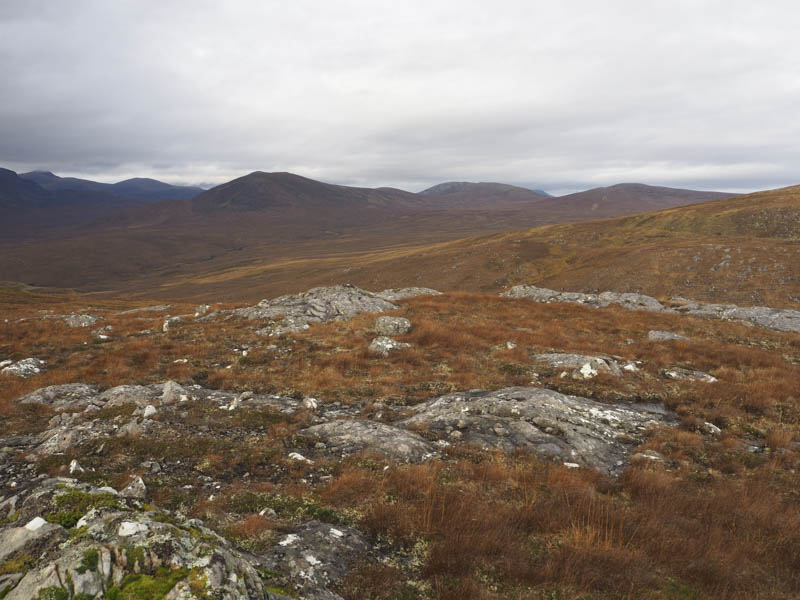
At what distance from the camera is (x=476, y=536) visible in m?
5.98

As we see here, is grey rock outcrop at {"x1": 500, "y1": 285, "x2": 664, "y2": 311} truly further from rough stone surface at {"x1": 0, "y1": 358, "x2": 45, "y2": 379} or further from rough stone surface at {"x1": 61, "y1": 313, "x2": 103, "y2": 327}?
rough stone surface at {"x1": 61, "y1": 313, "x2": 103, "y2": 327}

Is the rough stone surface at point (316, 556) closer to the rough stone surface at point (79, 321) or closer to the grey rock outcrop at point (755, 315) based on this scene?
the rough stone surface at point (79, 321)

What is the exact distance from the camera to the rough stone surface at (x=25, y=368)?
629 inches

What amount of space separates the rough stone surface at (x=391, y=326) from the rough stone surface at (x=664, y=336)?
1456 centimetres

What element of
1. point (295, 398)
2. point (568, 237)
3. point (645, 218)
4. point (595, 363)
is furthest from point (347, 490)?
point (645, 218)

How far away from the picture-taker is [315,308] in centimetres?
2841

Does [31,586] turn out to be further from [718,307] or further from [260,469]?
[718,307]

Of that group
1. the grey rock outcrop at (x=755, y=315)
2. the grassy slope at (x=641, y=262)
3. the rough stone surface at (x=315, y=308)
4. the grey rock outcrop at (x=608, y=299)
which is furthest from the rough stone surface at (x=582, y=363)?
the grassy slope at (x=641, y=262)

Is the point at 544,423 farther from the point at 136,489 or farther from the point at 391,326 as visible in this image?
the point at 391,326

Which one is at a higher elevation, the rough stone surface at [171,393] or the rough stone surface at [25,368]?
the rough stone surface at [171,393]

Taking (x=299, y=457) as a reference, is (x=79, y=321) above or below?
above

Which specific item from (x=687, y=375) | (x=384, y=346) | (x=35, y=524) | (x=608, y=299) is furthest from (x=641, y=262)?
(x=35, y=524)

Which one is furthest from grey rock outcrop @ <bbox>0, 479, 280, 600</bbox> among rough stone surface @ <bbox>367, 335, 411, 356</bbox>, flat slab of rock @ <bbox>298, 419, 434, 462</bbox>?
rough stone surface @ <bbox>367, 335, 411, 356</bbox>

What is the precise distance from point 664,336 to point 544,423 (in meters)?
17.2
